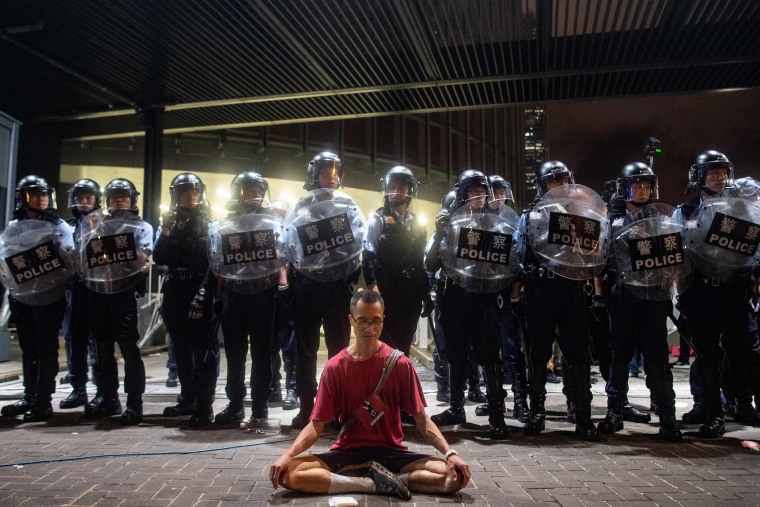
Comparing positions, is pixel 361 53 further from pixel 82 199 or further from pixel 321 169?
pixel 82 199

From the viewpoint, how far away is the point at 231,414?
571 centimetres

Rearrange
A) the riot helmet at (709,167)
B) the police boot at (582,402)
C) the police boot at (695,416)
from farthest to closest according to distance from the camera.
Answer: the police boot at (695,416), the riot helmet at (709,167), the police boot at (582,402)

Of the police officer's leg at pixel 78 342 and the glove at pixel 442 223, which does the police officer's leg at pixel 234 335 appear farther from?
the glove at pixel 442 223

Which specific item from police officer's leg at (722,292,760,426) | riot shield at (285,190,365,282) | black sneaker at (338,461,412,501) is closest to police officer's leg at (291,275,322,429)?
riot shield at (285,190,365,282)

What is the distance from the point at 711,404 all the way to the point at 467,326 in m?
2.23

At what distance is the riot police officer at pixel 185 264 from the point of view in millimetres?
5695

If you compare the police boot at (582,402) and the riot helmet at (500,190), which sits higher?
the riot helmet at (500,190)

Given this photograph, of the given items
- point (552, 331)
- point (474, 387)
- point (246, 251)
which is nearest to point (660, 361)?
point (552, 331)

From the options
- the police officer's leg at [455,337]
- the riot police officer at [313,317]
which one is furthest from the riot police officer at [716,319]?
the riot police officer at [313,317]

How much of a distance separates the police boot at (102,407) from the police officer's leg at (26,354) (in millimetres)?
628

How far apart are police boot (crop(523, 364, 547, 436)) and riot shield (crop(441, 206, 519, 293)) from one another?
0.82 metres

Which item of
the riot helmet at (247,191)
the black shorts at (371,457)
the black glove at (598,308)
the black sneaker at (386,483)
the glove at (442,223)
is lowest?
the black sneaker at (386,483)

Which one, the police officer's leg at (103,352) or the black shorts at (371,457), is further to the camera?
the police officer's leg at (103,352)

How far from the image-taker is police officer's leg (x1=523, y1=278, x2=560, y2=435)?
5.27 metres
